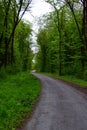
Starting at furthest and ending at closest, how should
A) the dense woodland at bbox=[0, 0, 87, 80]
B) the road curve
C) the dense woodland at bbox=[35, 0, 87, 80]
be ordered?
the dense woodland at bbox=[35, 0, 87, 80] → the dense woodland at bbox=[0, 0, 87, 80] → the road curve

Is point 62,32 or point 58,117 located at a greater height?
point 62,32

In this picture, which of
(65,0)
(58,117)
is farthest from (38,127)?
(65,0)

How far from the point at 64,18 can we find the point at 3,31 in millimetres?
19884

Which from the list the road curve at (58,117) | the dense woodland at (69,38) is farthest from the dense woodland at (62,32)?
the road curve at (58,117)

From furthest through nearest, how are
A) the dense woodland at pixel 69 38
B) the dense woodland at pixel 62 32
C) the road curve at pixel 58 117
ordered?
1. the dense woodland at pixel 69 38
2. the dense woodland at pixel 62 32
3. the road curve at pixel 58 117

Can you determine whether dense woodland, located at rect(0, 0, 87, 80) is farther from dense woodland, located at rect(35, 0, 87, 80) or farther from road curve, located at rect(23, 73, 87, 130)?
road curve, located at rect(23, 73, 87, 130)

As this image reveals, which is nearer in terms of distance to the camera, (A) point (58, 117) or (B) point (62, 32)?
(A) point (58, 117)

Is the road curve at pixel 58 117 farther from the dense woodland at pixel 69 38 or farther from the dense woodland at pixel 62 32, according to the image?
the dense woodland at pixel 69 38

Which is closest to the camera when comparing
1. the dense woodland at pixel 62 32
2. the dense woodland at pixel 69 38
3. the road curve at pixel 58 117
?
the road curve at pixel 58 117

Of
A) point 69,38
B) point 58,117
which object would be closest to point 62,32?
point 69,38

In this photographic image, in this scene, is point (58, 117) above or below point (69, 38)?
below

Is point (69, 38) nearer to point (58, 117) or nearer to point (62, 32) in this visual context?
point (62, 32)

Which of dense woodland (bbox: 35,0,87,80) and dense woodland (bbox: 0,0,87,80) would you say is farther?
dense woodland (bbox: 35,0,87,80)

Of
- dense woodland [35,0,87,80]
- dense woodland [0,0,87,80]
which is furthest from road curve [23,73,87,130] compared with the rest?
dense woodland [35,0,87,80]
